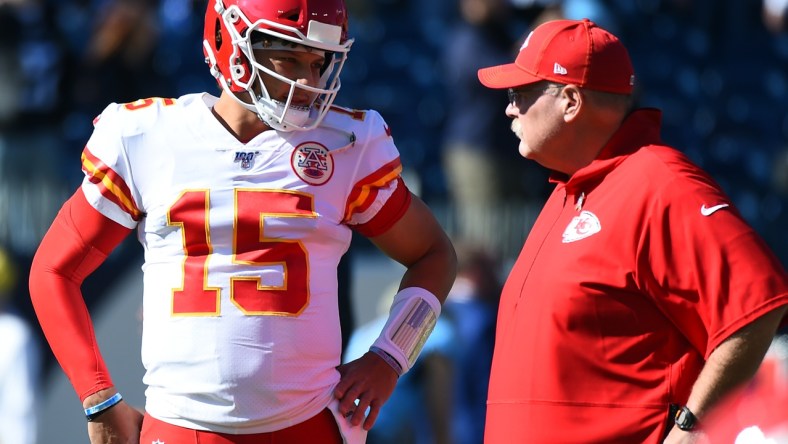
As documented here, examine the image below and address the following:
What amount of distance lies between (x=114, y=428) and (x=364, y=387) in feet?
1.89

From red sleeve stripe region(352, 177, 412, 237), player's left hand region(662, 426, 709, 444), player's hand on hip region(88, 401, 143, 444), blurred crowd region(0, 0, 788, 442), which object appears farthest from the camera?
blurred crowd region(0, 0, 788, 442)

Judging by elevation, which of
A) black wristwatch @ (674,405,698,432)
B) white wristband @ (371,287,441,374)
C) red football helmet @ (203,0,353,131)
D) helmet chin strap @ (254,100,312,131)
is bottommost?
black wristwatch @ (674,405,698,432)

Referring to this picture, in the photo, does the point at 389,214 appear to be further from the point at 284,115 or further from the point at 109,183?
the point at 109,183

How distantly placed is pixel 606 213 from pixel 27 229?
5434 mm

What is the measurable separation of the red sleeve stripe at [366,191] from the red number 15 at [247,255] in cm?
13

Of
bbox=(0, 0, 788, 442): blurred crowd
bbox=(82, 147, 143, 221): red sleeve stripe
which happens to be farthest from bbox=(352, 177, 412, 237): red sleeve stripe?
bbox=(0, 0, 788, 442): blurred crowd

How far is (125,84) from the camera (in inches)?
298

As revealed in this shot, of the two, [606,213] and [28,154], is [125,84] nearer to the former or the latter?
[28,154]

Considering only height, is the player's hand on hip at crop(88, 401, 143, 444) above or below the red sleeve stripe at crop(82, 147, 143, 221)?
below

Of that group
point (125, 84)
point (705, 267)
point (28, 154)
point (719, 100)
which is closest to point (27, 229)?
point (28, 154)

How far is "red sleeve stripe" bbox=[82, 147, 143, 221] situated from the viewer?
2826 millimetres

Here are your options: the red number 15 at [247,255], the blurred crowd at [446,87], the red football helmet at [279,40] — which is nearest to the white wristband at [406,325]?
the red number 15 at [247,255]

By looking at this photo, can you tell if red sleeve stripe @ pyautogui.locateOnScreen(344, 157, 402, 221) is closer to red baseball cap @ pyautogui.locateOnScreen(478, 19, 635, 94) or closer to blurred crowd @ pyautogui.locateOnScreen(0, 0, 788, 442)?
red baseball cap @ pyautogui.locateOnScreen(478, 19, 635, 94)

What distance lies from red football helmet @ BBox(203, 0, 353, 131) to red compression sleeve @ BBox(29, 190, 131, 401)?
0.44 m
